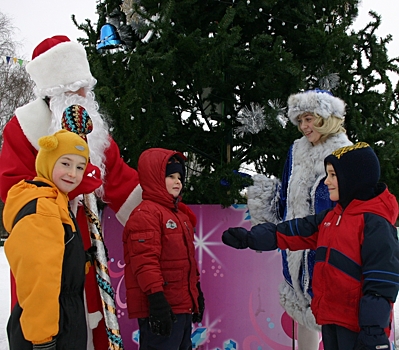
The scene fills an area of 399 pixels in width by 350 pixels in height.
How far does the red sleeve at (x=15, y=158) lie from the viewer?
2.49m

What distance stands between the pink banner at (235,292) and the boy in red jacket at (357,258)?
117 cm

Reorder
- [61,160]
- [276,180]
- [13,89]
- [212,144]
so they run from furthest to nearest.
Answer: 1. [13,89]
2. [212,144]
3. [276,180]
4. [61,160]

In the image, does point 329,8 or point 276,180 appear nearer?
point 276,180

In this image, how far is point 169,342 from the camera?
2.78 meters

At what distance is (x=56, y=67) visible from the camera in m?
2.82

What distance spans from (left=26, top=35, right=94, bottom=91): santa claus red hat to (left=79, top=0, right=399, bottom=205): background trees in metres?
0.31

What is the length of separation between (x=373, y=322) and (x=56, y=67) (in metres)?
2.40

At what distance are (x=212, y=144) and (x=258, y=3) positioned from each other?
1.25 metres

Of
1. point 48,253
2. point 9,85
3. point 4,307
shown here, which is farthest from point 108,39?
point 9,85

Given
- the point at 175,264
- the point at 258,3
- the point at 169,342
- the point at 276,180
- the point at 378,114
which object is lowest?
the point at 169,342

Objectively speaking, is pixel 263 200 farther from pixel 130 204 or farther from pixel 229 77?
pixel 229 77

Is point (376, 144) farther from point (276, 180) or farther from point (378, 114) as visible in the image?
point (276, 180)

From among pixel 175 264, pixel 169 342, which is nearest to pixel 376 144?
pixel 175 264

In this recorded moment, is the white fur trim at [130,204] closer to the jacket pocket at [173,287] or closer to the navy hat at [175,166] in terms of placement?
the navy hat at [175,166]
